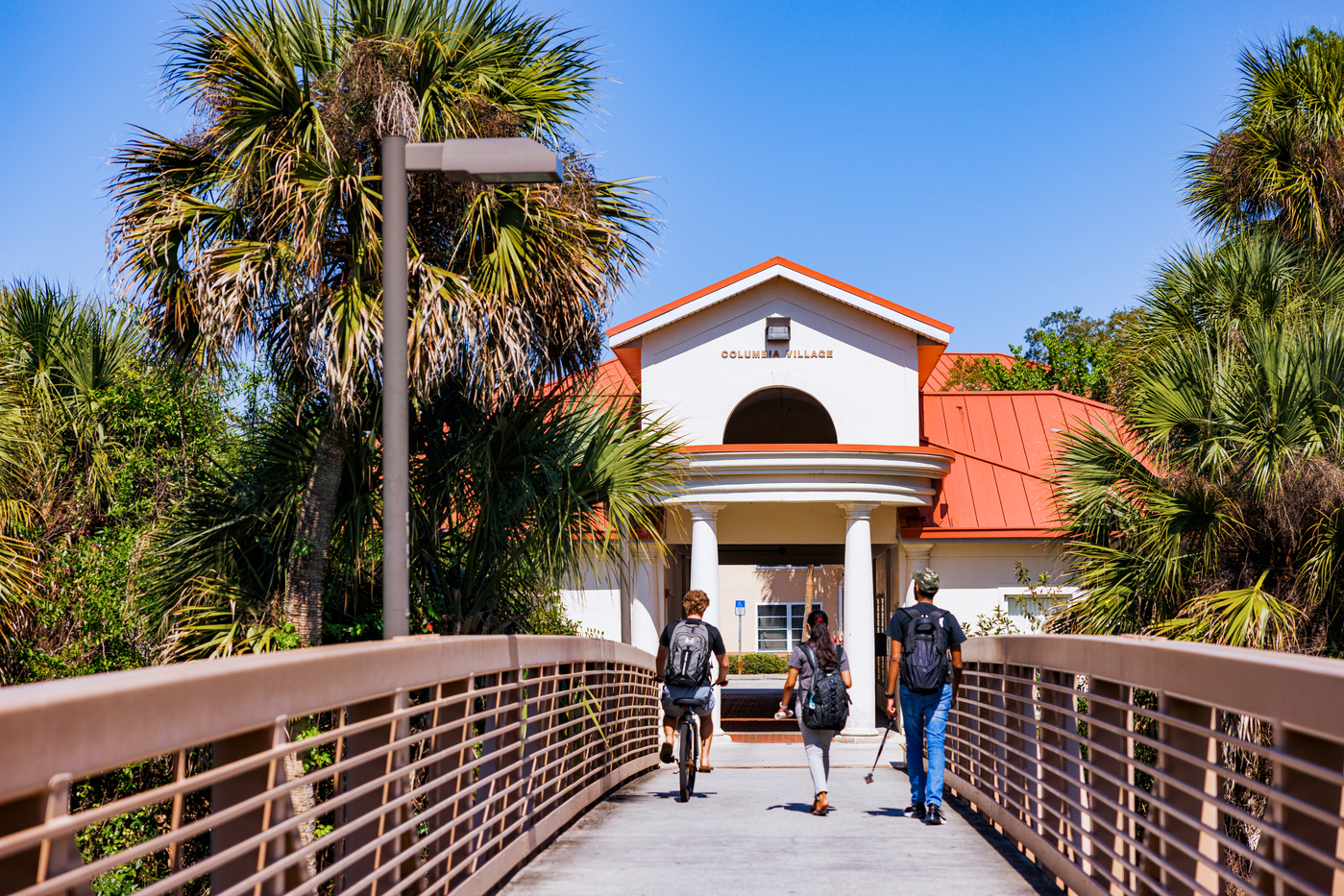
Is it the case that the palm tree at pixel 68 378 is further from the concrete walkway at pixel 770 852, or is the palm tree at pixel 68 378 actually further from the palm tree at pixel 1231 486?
the palm tree at pixel 1231 486

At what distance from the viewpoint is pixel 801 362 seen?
20.3 meters

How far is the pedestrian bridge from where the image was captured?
8.57 feet

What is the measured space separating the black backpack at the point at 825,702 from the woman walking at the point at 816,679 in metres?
0.02

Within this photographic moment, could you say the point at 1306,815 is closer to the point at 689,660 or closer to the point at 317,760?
the point at 689,660

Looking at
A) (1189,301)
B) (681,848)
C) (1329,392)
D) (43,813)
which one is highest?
(1189,301)

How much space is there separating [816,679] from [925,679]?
0.99 metres

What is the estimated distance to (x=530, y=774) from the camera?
7176 mm

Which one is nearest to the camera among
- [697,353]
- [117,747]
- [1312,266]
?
[117,747]

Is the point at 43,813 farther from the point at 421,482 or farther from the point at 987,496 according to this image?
the point at 987,496

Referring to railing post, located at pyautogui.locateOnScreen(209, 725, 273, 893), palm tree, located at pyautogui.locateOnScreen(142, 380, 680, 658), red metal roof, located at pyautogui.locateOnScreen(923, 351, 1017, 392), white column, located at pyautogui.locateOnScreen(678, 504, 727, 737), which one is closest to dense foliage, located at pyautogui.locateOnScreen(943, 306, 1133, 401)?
red metal roof, located at pyautogui.locateOnScreen(923, 351, 1017, 392)

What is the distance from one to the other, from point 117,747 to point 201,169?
28.8 ft

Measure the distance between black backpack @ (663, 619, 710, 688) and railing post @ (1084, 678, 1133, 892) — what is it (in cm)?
455

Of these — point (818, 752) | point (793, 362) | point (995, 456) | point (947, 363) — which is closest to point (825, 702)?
point (818, 752)

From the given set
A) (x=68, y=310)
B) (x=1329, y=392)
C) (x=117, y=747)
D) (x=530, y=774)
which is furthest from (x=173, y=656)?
(x=1329, y=392)
